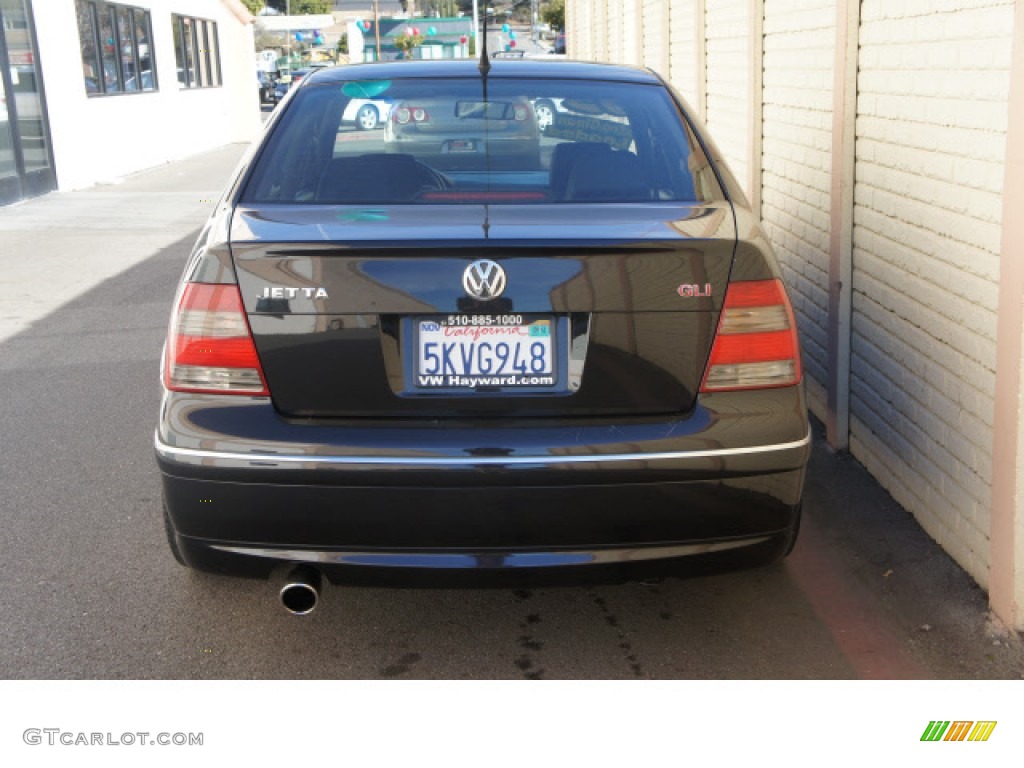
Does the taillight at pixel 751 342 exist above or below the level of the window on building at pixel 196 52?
below

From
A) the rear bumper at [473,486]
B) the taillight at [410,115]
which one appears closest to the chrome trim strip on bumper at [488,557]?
the rear bumper at [473,486]

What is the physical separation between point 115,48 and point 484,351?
67.0 feet

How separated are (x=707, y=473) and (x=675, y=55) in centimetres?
841

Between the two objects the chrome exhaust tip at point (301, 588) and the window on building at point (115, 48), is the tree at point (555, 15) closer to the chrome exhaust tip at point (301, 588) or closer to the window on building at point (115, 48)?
the window on building at point (115, 48)

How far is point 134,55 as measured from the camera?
23031 millimetres

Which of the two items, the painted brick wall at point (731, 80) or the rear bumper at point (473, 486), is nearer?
the rear bumper at point (473, 486)

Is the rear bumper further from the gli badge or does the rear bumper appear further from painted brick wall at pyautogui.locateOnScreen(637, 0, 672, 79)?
painted brick wall at pyautogui.locateOnScreen(637, 0, 672, 79)

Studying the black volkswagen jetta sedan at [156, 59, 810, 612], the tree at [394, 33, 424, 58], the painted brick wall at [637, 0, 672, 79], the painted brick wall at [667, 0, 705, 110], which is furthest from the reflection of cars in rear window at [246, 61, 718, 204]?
the tree at [394, 33, 424, 58]

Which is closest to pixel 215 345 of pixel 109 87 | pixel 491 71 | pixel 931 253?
pixel 491 71

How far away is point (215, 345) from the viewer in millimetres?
3328

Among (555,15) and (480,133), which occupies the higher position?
(555,15)

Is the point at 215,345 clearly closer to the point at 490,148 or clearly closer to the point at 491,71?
the point at 490,148

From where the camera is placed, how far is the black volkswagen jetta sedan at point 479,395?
320cm

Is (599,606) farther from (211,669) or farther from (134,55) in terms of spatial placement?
(134,55)
